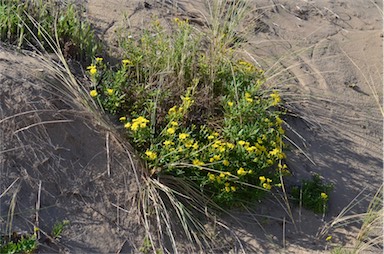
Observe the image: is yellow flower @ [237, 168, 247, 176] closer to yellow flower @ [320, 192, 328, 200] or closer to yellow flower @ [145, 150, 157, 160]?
yellow flower @ [145, 150, 157, 160]

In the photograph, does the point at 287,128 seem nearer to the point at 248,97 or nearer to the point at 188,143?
the point at 248,97

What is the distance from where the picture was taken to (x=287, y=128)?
5.95 meters

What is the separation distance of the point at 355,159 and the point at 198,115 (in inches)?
57.1

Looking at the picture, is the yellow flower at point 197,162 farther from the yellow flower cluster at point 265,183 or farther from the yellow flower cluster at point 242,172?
the yellow flower cluster at point 265,183

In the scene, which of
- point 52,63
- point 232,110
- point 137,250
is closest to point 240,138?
point 232,110

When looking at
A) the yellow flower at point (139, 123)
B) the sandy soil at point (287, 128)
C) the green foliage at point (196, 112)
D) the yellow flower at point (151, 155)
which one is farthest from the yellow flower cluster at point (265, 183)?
the yellow flower at point (139, 123)

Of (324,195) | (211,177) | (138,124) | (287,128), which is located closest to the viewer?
(211,177)

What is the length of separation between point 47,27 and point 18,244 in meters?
2.02

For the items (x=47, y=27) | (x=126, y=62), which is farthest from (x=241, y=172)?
(x=47, y=27)

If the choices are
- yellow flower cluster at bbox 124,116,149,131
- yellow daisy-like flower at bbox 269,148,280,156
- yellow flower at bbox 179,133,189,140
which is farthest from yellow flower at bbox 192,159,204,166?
yellow daisy-like flower at bbox 269,148,280,156

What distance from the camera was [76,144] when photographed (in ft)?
16.4

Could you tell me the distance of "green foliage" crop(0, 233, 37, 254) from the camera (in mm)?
4250

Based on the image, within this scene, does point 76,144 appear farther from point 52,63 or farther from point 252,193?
point 252,193

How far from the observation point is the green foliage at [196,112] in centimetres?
503
